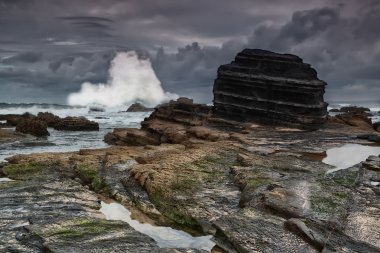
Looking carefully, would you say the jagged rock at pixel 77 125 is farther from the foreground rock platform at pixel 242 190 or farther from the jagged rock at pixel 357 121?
the foreground rock platform at pixel 242 190

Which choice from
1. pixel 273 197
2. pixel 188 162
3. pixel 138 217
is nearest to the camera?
pixel 273 197

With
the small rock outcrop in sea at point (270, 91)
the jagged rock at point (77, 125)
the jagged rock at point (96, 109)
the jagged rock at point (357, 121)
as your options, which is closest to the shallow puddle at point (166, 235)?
the small rock outcrop in sea at point (270, 91)

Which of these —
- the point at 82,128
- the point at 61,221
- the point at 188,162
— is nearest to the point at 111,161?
the point at 188,162

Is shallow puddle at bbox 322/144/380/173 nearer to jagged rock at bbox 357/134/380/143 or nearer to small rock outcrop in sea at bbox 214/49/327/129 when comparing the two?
jagged rock at bbox 357/134/380/143

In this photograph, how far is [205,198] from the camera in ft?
46.1

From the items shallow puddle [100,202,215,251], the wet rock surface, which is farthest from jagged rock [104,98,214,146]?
shallow puddle [100,202,215,251]

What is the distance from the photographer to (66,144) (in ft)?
116

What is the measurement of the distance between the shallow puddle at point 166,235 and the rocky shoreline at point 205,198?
35 cm

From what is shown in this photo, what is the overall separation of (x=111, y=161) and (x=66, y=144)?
1685 cm

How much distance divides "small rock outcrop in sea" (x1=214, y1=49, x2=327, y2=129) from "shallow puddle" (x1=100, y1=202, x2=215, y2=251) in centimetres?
2094

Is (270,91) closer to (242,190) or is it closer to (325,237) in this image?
(242,190)

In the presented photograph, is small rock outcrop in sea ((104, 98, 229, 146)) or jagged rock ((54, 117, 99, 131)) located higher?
small rock outcrop in sea ((104, 98, 229, 146))

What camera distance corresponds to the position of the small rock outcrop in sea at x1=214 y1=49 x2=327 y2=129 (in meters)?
33.0

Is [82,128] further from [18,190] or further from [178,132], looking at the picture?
[18,190]
